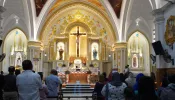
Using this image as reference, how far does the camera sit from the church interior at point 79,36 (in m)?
17.7

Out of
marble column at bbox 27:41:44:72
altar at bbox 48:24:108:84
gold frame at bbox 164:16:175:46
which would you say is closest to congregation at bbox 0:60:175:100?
gold frame at bbox 164:16:175:46

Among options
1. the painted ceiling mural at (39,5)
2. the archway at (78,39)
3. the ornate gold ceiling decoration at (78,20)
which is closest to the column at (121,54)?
the ornate gold ceiling decoration at (78,20)

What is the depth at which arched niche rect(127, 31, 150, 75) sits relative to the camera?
20875 mm

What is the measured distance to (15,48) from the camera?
20.3 meters

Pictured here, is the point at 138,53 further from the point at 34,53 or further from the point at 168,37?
the point at 168,37

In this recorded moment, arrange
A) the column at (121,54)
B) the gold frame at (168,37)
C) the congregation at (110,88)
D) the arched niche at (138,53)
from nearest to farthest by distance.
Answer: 1. the congregation at (110,88)
2. the gold frame at (168,37)
3. the column at (121,54)
4. the arched niche at (138,53)

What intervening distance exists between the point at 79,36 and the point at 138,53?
5.88m

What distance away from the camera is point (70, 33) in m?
21.7

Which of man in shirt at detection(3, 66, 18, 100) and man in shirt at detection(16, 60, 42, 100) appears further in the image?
man in shirt at detection(3, 66, 18, 100)

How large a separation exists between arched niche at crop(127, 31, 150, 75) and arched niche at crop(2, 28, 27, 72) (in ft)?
32.0

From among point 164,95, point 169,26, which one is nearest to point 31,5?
point 169,26

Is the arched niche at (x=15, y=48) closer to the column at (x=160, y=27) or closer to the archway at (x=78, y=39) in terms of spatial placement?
the archway at (x=78, y=39)

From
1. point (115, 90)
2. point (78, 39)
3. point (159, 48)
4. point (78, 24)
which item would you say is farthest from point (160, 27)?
point (78, 24)

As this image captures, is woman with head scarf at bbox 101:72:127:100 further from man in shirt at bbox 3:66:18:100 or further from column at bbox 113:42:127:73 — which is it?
column at bbox 113:42:127:73
